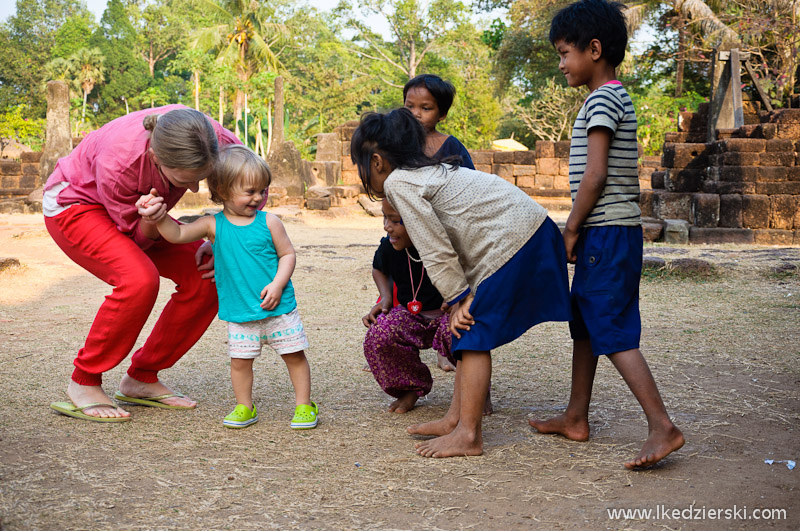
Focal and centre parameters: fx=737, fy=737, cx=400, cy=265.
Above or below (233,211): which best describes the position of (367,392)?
below

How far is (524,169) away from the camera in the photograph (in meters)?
20.0

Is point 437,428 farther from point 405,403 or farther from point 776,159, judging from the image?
point 776,159

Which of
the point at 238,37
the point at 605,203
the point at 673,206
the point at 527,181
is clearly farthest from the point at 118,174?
the point at 238,37

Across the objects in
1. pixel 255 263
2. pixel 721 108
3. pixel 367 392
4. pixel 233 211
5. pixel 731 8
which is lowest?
pixel 367 392

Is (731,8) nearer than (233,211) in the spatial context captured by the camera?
No

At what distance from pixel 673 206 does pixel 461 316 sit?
32.5 feet

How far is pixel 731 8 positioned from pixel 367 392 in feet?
78.0

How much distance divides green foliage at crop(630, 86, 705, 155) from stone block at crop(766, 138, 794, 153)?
1158 centimetres

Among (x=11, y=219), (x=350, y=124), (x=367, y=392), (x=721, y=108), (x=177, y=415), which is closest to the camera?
(x=177, y=415)

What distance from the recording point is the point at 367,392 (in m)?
3.52

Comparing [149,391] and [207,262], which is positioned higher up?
[207,262]

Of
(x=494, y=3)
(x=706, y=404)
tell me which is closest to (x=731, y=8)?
(x=494, y=3)

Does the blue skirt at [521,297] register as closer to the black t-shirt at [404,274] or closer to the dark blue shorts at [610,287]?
the dark blue shorts at [610,287]

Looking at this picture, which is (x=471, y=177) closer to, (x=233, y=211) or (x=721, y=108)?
(x=233, y=211)
